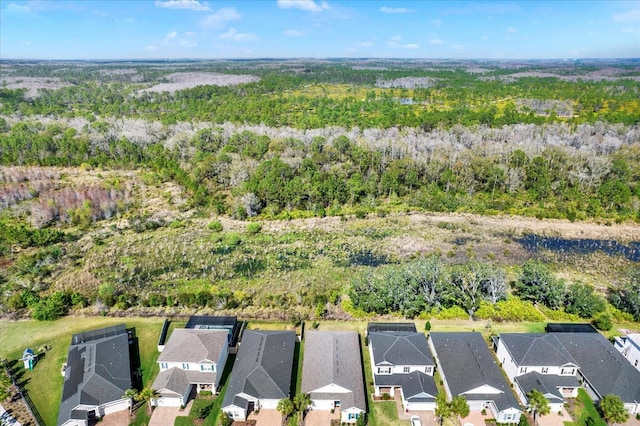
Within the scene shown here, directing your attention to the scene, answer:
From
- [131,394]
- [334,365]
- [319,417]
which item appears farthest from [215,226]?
[319,417]

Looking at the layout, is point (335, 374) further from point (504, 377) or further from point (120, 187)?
point (120, 187)

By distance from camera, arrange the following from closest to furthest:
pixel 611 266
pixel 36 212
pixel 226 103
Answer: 1. pixel 611 266
2. pixel 36 212
3. pixel 226 103

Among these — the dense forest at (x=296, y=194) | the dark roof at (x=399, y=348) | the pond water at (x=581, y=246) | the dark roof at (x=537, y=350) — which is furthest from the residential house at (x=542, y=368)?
the pond water at (x=581, y=246)

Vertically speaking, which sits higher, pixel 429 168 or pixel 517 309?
pixel 429 168

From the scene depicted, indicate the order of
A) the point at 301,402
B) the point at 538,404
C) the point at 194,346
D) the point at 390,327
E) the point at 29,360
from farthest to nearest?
the point at 390,327 < the point at 29,360 < the point at 194,346 < the point at 301,402 < the point at 538,404

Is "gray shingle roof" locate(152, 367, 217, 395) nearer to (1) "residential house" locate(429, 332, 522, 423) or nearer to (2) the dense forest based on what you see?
(2) the dense forest

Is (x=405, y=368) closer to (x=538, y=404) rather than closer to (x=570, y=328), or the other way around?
(x=538, y=404)

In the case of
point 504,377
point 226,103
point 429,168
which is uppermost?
point 226,103

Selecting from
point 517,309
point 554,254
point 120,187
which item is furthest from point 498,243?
point 120,187
